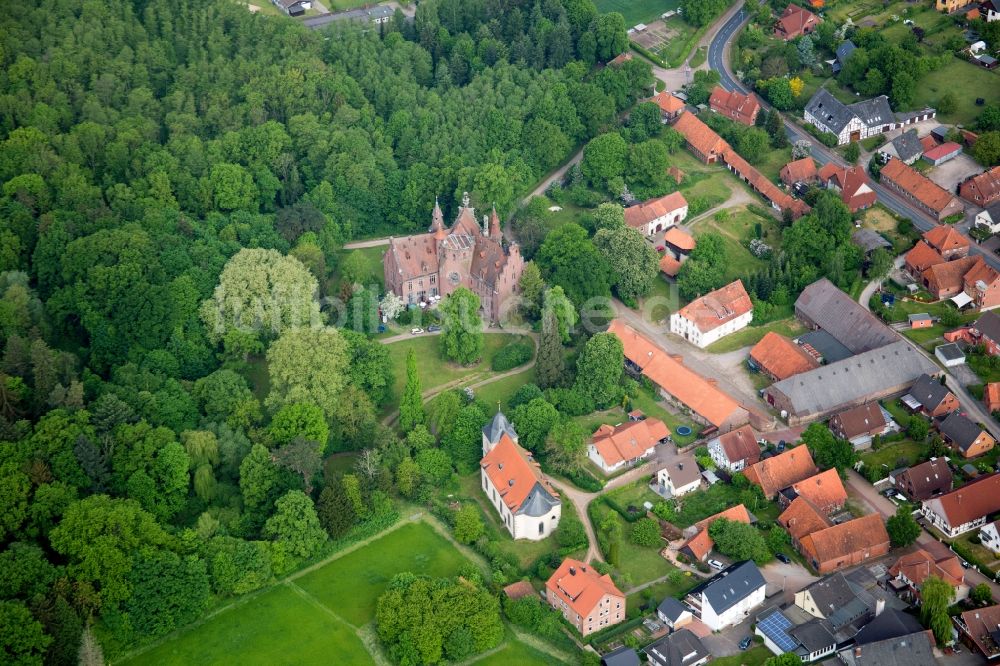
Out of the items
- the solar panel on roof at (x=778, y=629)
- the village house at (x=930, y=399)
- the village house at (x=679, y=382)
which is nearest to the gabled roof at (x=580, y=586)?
the solar panel on roof at (x=778, y=629)

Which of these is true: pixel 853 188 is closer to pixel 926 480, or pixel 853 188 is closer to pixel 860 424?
pixel 860 424

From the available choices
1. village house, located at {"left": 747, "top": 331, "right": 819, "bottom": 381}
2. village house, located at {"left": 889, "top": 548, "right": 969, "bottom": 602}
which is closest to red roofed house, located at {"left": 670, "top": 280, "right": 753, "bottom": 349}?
village house, located at {"left": 747, "top": 331, "right": 819, "bottom": 381}

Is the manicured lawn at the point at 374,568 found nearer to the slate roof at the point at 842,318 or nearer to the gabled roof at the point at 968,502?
the gabled roof at the point at 968,502

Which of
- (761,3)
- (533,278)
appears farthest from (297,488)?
(761,3)

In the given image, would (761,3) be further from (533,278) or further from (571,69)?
(533,278)

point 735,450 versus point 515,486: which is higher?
point 735,450

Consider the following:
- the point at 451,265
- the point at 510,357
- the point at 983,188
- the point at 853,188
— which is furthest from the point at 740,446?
the point at 983,188
